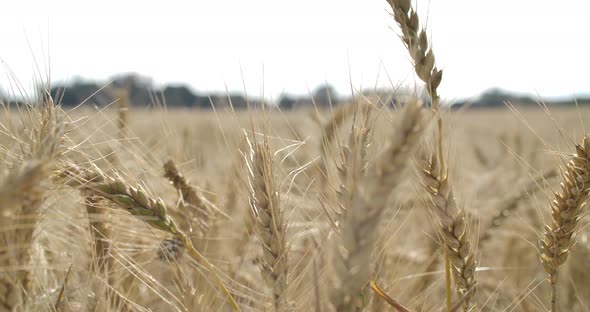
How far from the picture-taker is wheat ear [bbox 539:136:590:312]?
118 cm

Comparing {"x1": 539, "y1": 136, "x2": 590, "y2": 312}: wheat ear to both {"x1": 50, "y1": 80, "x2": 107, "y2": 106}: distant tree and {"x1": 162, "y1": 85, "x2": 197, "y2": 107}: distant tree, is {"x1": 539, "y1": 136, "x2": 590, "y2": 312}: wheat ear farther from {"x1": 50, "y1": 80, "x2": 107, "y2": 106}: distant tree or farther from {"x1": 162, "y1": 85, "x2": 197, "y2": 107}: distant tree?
{"x1": 162, "y1": 85, "x2": 197, "y2": 107}: distant tree

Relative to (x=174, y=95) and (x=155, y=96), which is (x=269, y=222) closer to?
(x=155, y=96)

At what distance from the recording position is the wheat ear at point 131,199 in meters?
1.05

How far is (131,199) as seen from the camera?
1062 millimetres

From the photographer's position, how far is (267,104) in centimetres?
134

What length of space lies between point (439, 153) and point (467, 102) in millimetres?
771

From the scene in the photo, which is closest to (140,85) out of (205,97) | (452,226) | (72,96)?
(72,96)

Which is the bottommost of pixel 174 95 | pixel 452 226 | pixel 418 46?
pixel 452 226

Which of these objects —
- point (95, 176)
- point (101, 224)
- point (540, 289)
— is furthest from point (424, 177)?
point (540, 289)

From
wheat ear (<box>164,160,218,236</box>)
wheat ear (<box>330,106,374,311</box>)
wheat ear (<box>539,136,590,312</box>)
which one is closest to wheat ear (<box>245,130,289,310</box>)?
wheat ear (<box>330,106,374,311</box>)

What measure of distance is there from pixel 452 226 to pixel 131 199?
2.32ft

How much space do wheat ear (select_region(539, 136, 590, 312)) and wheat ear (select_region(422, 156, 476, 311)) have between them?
23 cm

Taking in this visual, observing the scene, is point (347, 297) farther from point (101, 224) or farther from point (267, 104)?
point (101, 224)

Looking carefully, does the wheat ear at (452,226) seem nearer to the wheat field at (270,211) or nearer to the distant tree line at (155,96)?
the wheat field at (270,211)
